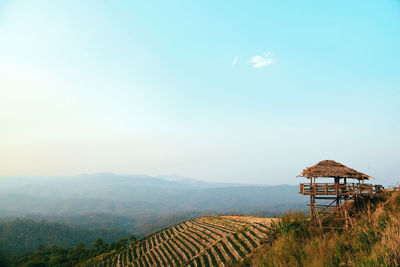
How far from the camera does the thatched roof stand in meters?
17.8

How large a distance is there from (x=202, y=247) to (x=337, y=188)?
46.7ft

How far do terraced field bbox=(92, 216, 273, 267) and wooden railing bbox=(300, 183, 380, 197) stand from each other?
5491 mm

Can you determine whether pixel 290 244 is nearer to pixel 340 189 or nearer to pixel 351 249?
pixel 351 249

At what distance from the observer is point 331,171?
1816 centimetres

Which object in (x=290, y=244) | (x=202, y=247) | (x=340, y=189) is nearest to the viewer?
(x=290, y=244)

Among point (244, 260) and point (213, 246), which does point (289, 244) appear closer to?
point (244, 260)

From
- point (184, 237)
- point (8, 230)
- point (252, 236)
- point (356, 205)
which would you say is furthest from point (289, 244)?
point (8, 230)

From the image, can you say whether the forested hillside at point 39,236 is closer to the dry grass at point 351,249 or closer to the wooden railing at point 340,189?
the wooden railing at point 340,189

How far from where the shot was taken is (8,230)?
133m

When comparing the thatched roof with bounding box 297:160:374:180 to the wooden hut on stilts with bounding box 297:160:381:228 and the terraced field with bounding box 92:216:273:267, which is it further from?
the terraced field with bounding box 92:216:273:267

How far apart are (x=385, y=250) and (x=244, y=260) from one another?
9.59m

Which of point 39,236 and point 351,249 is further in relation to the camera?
point 39,236

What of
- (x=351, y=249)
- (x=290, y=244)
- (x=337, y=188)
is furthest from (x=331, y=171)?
(x=351, y=249)

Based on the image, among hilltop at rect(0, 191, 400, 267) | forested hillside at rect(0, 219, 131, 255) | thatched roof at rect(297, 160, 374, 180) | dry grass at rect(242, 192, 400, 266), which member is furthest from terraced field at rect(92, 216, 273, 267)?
forested hillside at rect(0, 219, 131, 255)
